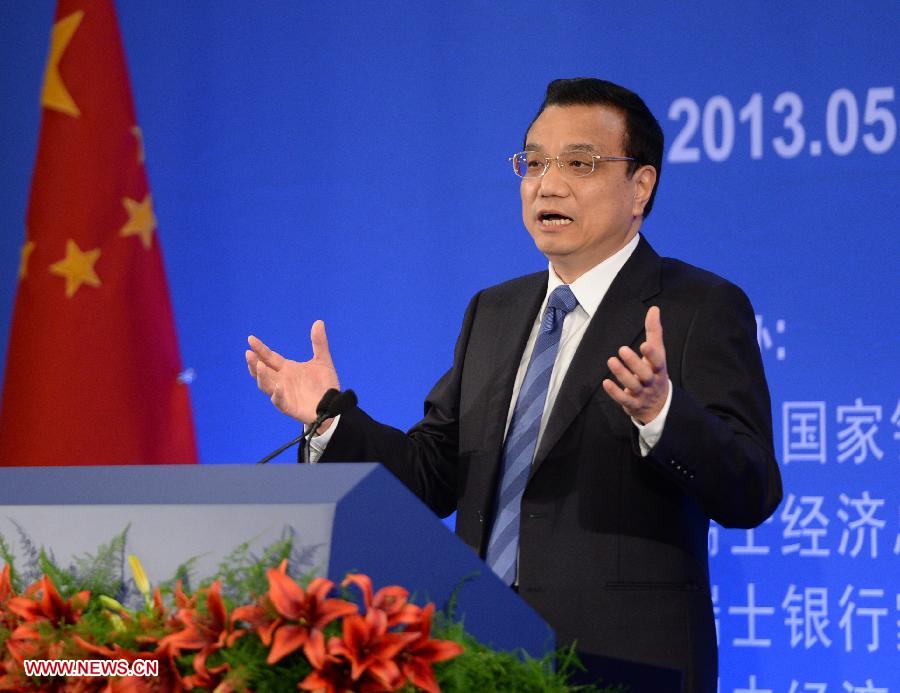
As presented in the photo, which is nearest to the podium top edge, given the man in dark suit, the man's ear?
the man in dark suit

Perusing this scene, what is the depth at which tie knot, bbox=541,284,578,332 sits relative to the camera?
2000 millimetres

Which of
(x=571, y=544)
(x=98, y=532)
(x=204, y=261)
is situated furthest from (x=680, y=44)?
(x=98, y=532)

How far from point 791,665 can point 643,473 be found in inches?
50.9

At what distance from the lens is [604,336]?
1912 mm

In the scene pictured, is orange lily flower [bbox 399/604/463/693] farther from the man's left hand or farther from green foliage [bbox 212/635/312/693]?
the man's left hand

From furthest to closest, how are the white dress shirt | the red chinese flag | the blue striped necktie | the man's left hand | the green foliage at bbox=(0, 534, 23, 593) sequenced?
the red chinese flag
the white dress shirt
the blue striped necktie
the man's left hand
the green foliage at bbox=(0, 534, 23, 593)

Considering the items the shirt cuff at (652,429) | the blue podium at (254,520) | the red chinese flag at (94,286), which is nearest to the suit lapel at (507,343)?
the shirt cuff at (652,429)

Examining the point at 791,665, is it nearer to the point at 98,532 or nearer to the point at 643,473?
the point at 643,473

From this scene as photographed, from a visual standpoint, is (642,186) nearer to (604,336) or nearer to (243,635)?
(604,336)

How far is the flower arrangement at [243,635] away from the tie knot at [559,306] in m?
0.97

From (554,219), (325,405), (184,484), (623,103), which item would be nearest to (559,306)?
(554,219)

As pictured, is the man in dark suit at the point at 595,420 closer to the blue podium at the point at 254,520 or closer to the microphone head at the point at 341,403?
the microphone head at the point at 341,403

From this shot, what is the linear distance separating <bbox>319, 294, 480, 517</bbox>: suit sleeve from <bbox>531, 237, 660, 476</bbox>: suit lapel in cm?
25

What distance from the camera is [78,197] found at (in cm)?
326
